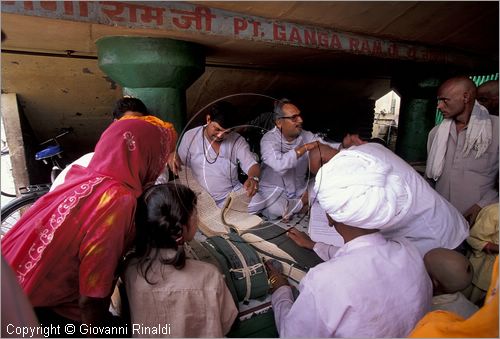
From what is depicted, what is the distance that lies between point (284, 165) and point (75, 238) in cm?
226

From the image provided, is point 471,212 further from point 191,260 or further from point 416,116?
point 416,116

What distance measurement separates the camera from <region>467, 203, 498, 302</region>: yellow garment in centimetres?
227

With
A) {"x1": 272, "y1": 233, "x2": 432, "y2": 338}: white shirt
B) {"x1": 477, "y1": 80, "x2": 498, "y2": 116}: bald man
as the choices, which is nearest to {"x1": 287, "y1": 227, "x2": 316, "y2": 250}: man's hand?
{"x1": 272, "y1": 233, "x2": 432, "y2": 338}: white shirt

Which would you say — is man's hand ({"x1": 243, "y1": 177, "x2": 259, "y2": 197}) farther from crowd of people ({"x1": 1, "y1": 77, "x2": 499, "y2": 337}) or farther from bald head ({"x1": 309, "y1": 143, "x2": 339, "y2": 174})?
crowd of people ({"x1": 1, "y1": 77, "x2": 499, "y2": 337})

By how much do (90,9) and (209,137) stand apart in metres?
1.67

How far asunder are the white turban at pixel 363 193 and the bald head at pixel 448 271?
0.55 m

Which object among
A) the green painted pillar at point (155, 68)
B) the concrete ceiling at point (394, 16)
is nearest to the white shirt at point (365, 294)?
the concrete ceiling at point (394, 16)

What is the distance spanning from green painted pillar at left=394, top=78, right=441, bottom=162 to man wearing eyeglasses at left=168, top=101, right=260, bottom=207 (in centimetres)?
346

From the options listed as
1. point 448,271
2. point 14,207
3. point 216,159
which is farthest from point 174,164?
point 448,271

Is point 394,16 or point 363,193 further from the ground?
point 394,16

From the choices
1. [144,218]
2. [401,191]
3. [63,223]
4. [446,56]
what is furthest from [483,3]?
[63,223]

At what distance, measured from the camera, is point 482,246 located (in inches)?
92.7

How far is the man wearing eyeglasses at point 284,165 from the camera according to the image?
132 inches

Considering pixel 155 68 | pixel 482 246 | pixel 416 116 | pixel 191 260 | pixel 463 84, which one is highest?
pixel 155 68
